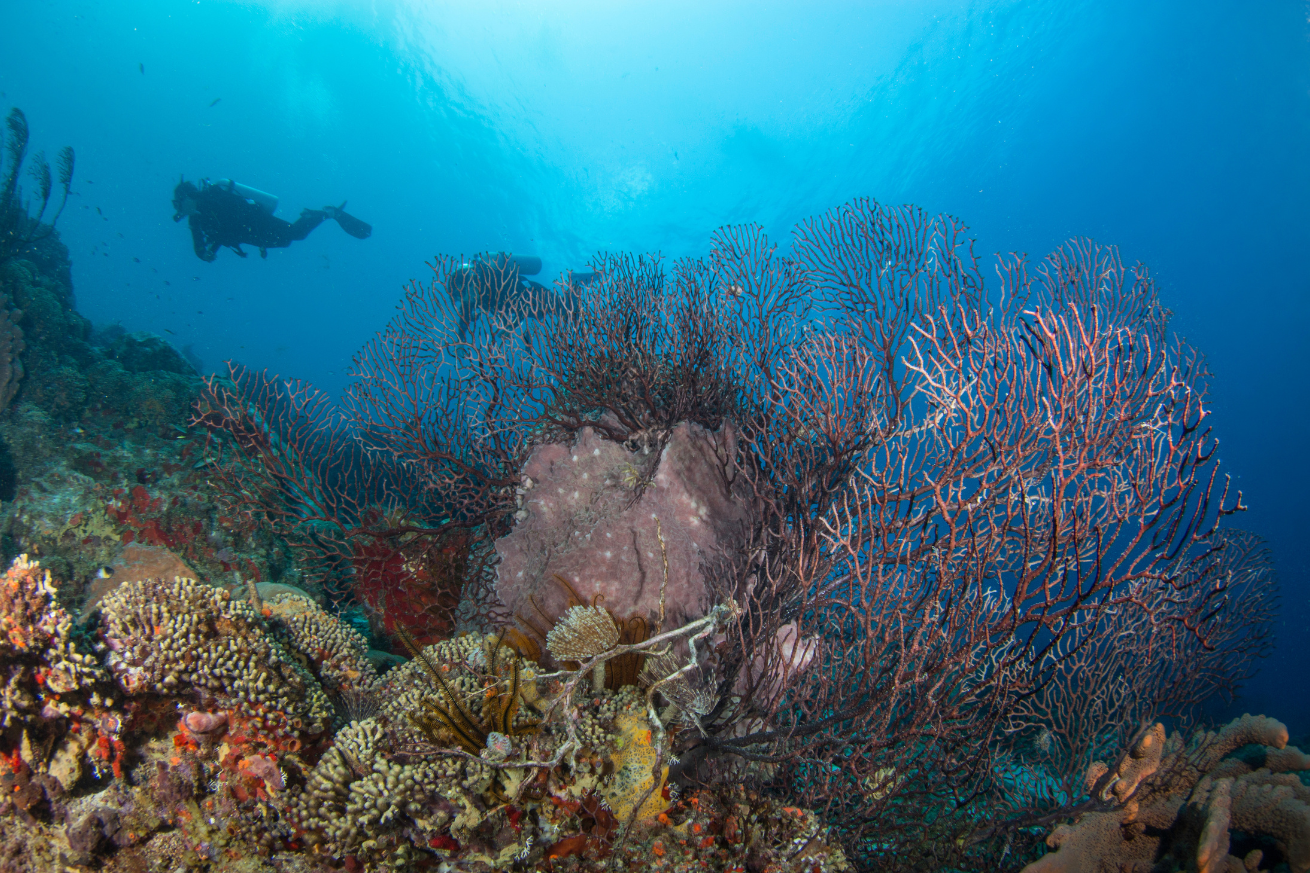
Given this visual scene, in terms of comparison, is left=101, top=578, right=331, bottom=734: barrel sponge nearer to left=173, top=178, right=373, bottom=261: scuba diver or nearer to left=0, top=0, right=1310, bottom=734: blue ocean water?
left=173, top=178, right=373, bottom=261: scuba diver

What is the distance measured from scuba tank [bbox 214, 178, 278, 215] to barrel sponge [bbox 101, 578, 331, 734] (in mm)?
14737

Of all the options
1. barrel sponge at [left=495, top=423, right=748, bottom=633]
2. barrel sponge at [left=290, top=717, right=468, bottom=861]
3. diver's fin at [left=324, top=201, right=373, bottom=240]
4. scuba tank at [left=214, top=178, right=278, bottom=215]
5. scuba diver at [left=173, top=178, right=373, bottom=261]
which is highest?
diver's fin at [left=324, top=201, right=373, bottom=240]

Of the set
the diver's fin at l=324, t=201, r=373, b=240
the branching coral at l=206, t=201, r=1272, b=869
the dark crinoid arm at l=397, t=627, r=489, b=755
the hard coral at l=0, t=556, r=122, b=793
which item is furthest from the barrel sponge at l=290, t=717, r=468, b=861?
the diver's fin at l=324, t=201, r=373, b=240

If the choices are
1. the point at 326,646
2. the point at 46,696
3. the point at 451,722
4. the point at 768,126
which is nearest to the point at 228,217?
the point at 326,646

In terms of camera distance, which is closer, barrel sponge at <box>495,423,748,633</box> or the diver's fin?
barrel sponge at <box>495,423,748,633</box>

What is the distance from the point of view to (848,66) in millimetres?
30047

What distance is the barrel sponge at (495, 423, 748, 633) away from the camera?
3877mm

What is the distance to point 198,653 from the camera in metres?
2.51

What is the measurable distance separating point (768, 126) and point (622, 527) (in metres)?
37.7

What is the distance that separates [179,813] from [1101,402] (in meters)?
5.40

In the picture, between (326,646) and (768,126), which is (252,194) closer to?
(326,646)

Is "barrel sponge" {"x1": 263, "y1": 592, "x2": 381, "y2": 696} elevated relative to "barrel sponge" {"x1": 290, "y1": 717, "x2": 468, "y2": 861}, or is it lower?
elevated

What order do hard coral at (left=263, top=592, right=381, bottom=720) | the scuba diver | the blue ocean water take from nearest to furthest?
hard coral at (left=263, top=592, right=381, bottom=720)
the scuba diver
the blue ocean water

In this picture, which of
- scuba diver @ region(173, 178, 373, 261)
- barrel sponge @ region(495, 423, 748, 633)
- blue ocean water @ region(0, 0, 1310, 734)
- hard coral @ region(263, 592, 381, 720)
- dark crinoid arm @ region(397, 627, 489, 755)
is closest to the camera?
dark crinoid arm @ region(397, 627, 489, 755)
